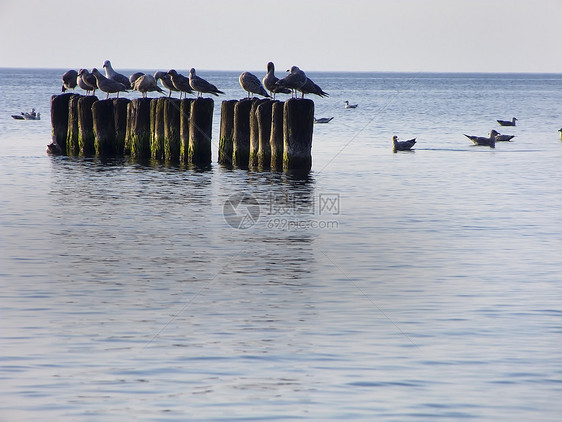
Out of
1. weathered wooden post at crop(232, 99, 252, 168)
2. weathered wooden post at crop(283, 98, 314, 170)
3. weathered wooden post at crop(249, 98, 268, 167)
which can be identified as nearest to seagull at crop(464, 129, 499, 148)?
weathered wooden post at crop(232, 99, 252, 168)

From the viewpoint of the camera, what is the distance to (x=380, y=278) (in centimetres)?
1198

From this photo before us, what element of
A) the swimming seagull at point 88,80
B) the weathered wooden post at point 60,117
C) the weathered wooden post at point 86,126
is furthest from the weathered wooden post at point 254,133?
the weathered wooden post at point 60,117

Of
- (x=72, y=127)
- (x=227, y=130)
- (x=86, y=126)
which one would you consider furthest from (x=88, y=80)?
(x=227, y=130)

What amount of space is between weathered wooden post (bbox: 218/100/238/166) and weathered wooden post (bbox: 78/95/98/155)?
4.86 m

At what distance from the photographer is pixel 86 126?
28.5m

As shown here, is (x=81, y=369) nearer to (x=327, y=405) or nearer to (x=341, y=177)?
(x=327, y=405)

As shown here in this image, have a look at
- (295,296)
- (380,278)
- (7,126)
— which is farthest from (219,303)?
(7,126)

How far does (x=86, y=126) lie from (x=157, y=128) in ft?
10.6

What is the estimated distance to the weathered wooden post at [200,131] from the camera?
2467cm

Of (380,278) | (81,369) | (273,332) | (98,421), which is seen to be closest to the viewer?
(98,421)

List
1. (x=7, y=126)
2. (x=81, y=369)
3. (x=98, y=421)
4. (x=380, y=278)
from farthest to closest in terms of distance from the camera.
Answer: (x=7, y=126) → (x=380, y=278) → (x=81, y=369) → (x=98, y=421)

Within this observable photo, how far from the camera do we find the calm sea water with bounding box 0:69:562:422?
7484 millimetres

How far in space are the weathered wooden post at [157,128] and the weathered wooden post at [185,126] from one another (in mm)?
762

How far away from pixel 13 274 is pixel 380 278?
→ 15.1 feet
